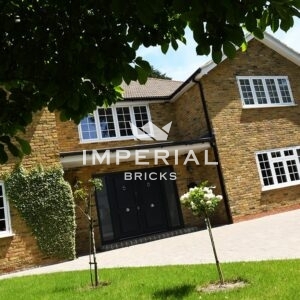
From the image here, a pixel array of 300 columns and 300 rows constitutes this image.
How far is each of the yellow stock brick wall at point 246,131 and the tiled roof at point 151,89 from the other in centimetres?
292

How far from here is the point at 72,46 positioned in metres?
3.01

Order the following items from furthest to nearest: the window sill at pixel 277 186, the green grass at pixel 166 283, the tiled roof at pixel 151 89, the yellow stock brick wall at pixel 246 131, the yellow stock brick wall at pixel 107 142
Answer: the tiled roof at pixel 151 89 < the window sill at pixel 277 186 < the yellow stock brick wall at pixel 246 131 < the yellow stock brick wall at pixel 107 142 < the green grass at pixel 166 283

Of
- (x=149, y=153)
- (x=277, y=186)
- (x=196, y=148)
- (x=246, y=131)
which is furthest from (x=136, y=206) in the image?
(x=277, y=186)

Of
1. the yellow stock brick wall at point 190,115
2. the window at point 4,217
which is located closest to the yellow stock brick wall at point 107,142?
the yellow stock brick wall at point 190,115

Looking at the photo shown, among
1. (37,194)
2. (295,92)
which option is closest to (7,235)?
(37,194)

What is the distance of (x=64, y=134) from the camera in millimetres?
16109

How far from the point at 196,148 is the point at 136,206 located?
11.6 ft

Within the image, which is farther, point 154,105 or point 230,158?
point 154,105

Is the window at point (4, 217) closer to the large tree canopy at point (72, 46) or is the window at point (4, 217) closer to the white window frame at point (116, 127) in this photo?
the white window frame at point (116, 127)

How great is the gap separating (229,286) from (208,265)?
69.3 inches

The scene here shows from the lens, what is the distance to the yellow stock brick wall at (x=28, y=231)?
1178 centimetres

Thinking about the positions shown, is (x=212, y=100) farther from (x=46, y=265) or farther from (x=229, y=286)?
(x=229, y=286)

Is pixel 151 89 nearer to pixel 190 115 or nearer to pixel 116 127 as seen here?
pixel 190 115

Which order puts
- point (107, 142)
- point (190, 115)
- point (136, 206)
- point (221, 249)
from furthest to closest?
1. point (190, 115)
2. point (107, 142)
3. point (136, 206)
4. point (221, 249)
